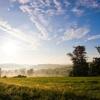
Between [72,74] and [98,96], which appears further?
[72,74]

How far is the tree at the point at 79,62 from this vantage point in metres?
78.6

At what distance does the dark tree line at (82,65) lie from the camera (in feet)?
252

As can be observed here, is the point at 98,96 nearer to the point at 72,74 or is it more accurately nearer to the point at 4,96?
the point at 4,96

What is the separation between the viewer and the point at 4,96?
2172cm

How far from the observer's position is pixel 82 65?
80.6m

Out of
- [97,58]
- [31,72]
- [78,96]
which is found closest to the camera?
[78,96]

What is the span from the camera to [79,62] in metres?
82.1

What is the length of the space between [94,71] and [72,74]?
688 centimetres

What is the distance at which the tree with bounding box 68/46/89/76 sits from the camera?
3095 inches

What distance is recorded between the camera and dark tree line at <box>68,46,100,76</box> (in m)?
76.8

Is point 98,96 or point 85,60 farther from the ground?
point 85,60

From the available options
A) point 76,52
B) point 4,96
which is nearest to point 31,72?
point 76,52

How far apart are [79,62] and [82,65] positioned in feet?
6.28

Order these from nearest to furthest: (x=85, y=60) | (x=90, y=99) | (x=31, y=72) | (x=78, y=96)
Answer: (x=90, y=99) < (x=78, y=96) < (x=85, y=60) < (x=31, y=72)
